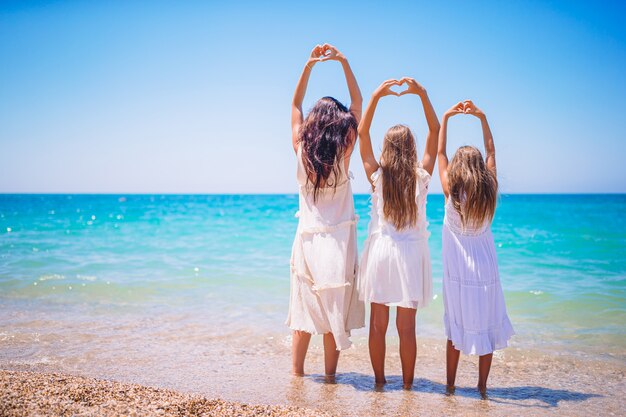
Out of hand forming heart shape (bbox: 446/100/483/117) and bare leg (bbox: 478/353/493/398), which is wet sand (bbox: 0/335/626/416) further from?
hand forming heart shape (bbox: 446/100/483/117)

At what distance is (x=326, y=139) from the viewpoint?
3992 millimetres

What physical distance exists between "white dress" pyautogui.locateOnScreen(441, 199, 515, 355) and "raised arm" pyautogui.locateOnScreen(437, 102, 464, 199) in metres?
0.23

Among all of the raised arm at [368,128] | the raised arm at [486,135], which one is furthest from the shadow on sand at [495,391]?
the raised arm at [486,135]

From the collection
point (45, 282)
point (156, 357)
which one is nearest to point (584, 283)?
point (156, 357)

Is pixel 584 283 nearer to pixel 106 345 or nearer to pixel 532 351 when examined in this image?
pixel 532 351

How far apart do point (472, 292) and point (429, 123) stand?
1.48 metres

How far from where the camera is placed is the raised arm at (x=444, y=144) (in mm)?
4168

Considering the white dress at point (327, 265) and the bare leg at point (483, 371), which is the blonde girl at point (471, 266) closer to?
the bare leg at point (483, 371)

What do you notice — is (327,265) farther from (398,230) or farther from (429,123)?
(429,123)

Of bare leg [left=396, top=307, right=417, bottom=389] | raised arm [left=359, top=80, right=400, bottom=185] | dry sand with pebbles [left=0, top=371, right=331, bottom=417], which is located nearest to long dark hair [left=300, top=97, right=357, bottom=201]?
raised arm [left=359, top=80, right=400, bottom=185]

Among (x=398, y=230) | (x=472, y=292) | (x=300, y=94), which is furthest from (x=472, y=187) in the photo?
(x=300, y=94)

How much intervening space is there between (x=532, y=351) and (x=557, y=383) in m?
0.97

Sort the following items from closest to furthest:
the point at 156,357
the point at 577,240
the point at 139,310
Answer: the point at 156,357 → the point at 139,310 → the point at 577,240

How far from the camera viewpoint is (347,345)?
402 centimetres
